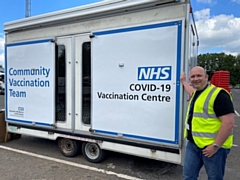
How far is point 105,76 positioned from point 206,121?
196 centimetres

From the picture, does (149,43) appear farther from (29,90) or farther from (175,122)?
(29,90)

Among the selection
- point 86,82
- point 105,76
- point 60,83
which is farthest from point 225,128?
point 60,83

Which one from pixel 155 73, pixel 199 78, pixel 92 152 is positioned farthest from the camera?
pixel 92 152

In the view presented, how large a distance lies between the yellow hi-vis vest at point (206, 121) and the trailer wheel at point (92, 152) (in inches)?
84.9

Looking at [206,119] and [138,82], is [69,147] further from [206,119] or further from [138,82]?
[206,119]

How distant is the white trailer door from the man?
0.71 metres

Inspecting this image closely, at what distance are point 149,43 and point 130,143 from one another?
5.33 ft

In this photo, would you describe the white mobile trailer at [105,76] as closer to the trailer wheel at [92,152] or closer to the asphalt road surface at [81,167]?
the trailer wheel at [92,152]

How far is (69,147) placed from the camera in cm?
451

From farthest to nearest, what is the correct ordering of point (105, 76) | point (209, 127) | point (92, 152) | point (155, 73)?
point (92, 152)
point (105, 76)
point (155, 73)
point (209, 127)

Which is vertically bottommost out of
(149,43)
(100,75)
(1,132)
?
(1,132)

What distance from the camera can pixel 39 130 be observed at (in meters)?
4.58

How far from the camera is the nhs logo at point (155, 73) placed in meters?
3.17

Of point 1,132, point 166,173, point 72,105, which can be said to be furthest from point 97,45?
point 1,132
